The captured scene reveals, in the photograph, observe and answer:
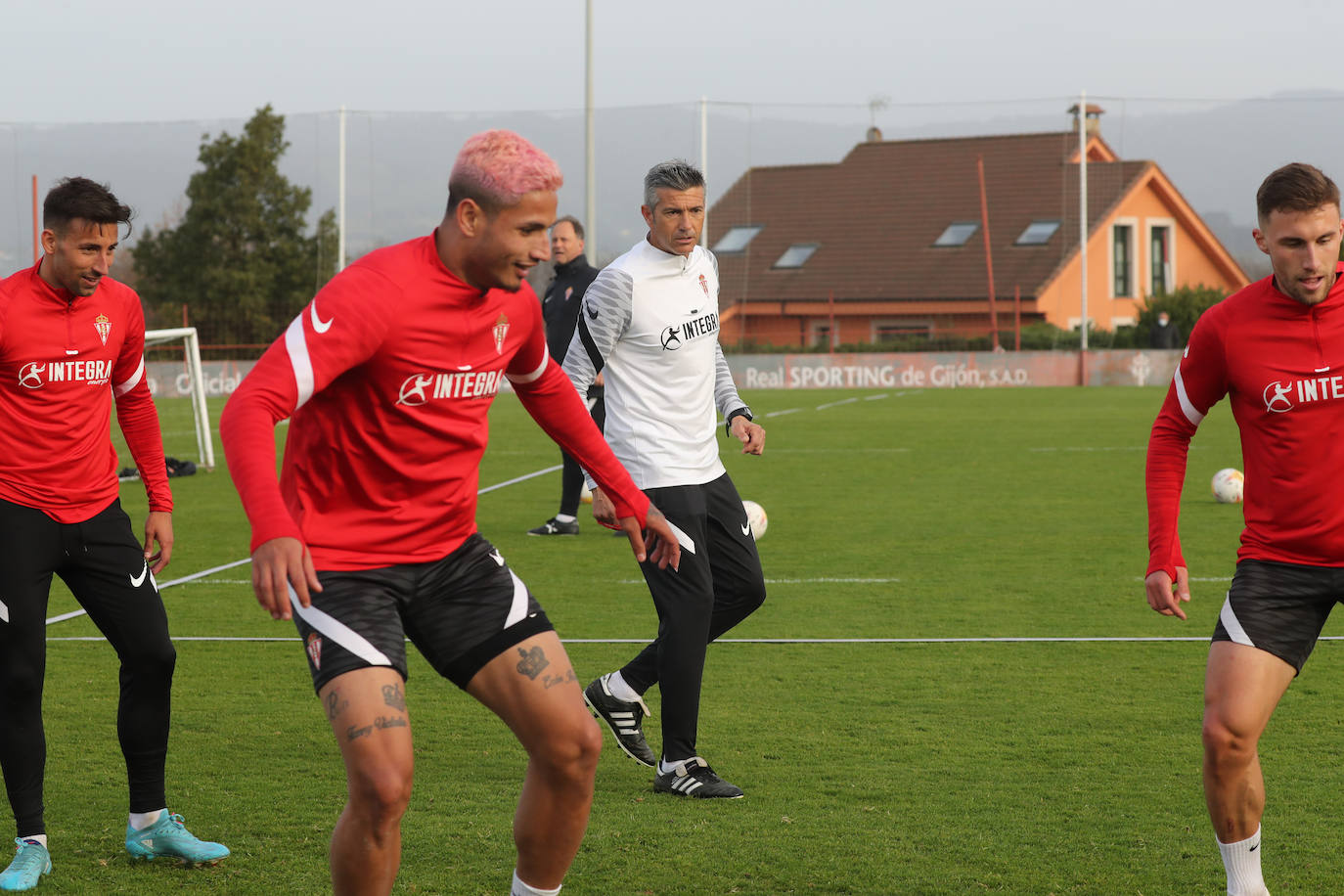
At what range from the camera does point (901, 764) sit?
5500mm

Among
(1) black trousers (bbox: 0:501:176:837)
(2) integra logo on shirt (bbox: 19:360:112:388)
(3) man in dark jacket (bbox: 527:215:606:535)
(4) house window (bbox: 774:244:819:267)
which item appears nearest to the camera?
(1) black trousers (bbox: 0:501:176:837)

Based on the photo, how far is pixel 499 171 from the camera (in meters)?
3.40

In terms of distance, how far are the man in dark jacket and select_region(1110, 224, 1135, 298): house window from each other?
110 ft

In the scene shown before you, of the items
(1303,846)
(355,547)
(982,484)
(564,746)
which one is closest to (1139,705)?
(1303,846)

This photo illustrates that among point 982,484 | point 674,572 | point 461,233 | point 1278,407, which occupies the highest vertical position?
point 461,233

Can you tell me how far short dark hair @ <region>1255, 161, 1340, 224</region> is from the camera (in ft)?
12.7

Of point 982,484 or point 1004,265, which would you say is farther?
point 1004,265

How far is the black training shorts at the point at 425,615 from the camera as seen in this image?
3.44 meters

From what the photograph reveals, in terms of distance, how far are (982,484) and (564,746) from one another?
1212 centimetres

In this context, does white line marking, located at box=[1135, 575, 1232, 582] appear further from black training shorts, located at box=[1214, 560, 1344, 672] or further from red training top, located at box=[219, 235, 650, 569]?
red training top, located at box=[219, 235, 650, 569]

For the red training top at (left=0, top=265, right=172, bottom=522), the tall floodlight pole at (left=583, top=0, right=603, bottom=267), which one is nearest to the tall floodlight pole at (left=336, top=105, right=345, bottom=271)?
the tall floodlight pole at (left=583, top=0, right=603, bottom=267)

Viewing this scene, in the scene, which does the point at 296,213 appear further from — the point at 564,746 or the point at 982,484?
the point at 564,746

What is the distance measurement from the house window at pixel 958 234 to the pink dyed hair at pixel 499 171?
41.1 metres

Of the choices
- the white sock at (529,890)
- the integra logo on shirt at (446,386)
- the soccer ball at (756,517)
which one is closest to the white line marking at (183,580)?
the soccer ball at (756,517)
